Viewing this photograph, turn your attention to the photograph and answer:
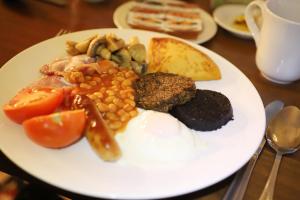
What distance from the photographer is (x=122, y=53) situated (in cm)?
130

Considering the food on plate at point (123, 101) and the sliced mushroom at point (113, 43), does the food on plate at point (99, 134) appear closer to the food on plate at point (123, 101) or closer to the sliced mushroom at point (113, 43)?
the food on plate at point (123, 101)

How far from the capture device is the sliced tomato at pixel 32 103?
972mm

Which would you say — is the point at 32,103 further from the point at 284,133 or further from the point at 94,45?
the point at 284,133

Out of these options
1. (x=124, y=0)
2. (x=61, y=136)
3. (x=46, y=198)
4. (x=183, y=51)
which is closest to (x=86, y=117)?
(x=61, y=136)

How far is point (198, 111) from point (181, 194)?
29 centimetres

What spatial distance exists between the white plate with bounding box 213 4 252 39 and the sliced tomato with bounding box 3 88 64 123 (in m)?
0.93

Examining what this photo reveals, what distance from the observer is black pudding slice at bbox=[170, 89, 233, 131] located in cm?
105

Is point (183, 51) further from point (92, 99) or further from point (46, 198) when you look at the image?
point (46, 198)

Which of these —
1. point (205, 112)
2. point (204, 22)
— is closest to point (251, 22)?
point (204, 22)

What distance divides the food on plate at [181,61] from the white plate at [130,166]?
0.20 m

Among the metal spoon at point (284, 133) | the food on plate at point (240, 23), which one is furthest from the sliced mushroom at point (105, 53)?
the food on plate at point (240, 23)

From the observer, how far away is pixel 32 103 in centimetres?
98

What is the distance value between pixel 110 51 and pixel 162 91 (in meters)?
0.27

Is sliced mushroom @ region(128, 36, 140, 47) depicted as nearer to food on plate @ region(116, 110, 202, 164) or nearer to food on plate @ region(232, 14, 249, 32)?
food on plate @ region(116, 110, 202, 164)
